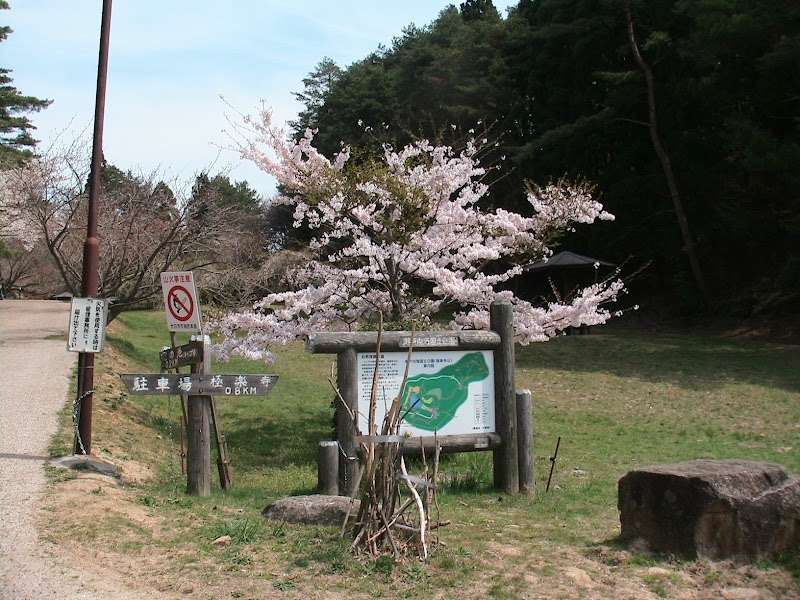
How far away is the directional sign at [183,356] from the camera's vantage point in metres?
7.62

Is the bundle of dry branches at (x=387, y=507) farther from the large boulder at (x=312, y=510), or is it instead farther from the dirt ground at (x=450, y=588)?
the large boulder at (x=312, y=510)

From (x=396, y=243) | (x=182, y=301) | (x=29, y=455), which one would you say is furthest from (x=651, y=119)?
(x=29, y=455)

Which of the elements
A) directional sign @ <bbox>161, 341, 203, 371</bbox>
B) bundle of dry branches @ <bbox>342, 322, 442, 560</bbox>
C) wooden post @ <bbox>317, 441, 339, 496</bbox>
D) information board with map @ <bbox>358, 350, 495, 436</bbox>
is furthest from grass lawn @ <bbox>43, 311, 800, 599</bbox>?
directional sign @ <bbox>161, 341, 203, 371</bbox>

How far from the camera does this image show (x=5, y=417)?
1034 cm

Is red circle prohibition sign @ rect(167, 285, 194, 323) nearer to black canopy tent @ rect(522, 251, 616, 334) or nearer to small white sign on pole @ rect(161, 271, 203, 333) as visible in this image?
small white sign on pole @ rect(161, 271, 203, 333)

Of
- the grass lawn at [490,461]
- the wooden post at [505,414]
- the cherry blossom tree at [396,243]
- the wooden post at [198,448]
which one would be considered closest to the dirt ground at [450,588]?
the grass lawn at [490,461]

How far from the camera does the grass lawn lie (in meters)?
4.82

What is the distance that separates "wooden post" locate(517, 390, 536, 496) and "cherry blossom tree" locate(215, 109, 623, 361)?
2.66m

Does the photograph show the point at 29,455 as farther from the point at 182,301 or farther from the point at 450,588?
the point at 450,588

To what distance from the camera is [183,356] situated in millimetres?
7848

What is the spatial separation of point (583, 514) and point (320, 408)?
8991mm

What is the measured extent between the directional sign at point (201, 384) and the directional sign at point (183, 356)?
295mm

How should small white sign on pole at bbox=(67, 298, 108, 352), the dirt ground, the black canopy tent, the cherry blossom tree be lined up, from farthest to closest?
the black canopy tent
the cherry blossom tree
small white sign on pole at bbox=(67, 298, 108, 352)
the dirt ground

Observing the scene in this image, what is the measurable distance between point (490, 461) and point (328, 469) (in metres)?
3.13
